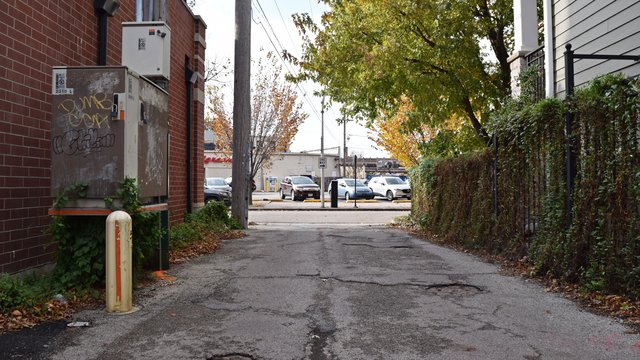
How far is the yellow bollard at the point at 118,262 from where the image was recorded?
4957 millimetres

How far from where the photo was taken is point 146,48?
7551 mm

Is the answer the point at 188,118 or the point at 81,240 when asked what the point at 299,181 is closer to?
the point at 188,118

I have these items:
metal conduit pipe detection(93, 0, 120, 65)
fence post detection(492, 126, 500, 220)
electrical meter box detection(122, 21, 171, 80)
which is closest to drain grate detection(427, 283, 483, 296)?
fence post detection(492, 126, 500, 220)

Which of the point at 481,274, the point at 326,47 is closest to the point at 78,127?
the point at 481,274

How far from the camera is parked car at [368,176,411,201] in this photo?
113 feet

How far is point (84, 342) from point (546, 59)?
348 inches

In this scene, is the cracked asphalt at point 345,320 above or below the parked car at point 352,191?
below

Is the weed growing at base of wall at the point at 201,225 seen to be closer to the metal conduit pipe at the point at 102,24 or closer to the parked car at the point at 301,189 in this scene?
the metal conduit pipe at the point at 102,24

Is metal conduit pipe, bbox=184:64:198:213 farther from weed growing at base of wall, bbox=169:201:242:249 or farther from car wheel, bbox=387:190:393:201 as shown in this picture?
car wheel, bbox=387:190:393:201

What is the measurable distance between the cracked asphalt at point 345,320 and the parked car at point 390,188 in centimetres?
2681

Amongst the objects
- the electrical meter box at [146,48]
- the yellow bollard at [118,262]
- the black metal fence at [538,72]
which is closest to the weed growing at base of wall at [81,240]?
the yellow bollard at [118,262]

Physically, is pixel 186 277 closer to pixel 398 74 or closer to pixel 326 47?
pixel 398 74

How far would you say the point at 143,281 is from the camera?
6.50 m

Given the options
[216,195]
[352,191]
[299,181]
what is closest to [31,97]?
[216,195]
